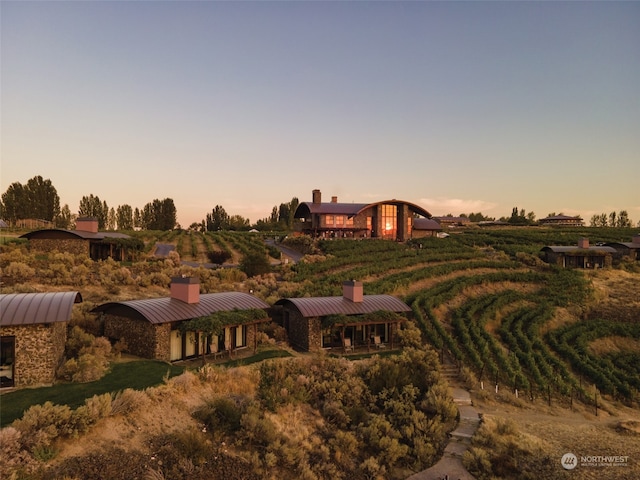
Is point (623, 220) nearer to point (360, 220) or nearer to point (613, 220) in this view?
point (613, 220)

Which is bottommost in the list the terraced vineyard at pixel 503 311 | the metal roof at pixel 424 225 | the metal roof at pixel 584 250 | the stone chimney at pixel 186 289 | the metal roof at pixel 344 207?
the terraced vineyard at pixel 503 311

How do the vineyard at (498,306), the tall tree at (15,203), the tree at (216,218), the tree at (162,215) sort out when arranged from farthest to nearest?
the tree at (216,218) → the tree at (162,215) → the tall tree at (15,203) → the vineyard at (498,306)

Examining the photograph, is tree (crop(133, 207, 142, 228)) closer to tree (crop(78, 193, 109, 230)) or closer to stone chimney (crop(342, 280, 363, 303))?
tree (crop(78, 193, 109, 230))

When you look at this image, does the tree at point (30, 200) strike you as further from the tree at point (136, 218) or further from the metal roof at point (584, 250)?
the metal roof at point (584, 250)

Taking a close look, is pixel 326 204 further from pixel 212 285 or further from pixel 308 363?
pixel 308 363

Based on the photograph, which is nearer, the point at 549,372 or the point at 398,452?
the point at 398,452

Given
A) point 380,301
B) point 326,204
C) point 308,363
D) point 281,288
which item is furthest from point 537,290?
point 326,204

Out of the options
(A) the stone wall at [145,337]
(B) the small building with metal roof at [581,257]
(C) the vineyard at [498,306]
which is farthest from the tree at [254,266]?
(B) the small building with metal roof at [581,257]
